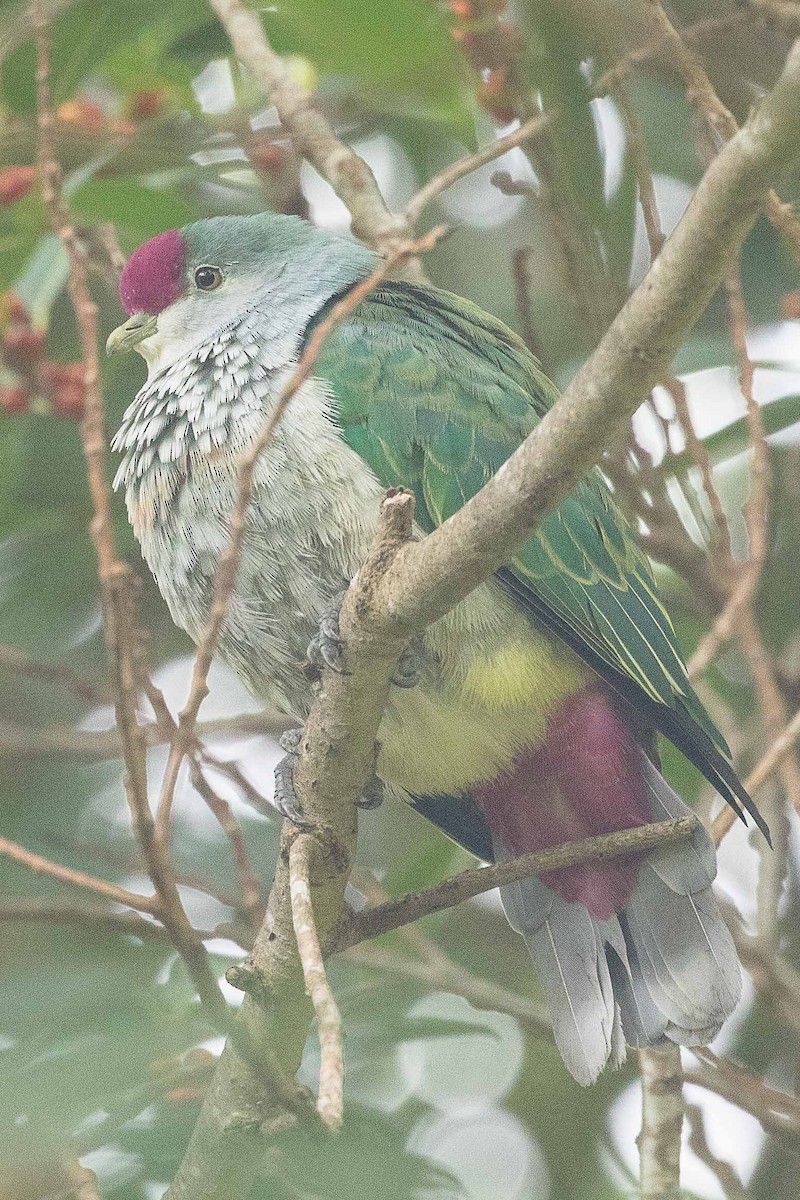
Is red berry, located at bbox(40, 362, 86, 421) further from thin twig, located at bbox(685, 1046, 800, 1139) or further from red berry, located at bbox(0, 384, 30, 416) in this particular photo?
thin twig, located at bbox(685, 1046, 800, 1139)

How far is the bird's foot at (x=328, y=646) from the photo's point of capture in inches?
84.4

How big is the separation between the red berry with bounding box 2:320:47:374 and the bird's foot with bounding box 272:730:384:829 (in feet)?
4.05

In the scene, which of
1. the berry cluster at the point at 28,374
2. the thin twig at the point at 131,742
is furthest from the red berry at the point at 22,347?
the thin twig at the point at 131,742

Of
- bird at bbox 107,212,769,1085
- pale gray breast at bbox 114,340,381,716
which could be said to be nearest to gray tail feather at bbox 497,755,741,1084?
bird at bbox 107,212,769,1085

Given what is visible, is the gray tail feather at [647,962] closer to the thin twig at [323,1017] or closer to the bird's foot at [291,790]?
the bird's foot at [291,790]

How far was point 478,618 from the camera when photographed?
8.68 feet

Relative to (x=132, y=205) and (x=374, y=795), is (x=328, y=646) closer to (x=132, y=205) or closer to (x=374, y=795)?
(x=374, y=795)

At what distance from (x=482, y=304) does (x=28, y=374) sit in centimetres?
155

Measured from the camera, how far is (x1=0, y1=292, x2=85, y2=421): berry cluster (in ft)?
11.1

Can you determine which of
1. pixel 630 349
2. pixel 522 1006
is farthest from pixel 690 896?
pixel 630 349

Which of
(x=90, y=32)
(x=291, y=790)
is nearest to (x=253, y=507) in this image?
(x=291, y=790)

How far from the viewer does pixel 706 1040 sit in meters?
2.63

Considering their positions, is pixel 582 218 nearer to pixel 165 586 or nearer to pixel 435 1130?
pixel 165 586

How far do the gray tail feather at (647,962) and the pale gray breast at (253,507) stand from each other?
701mm
